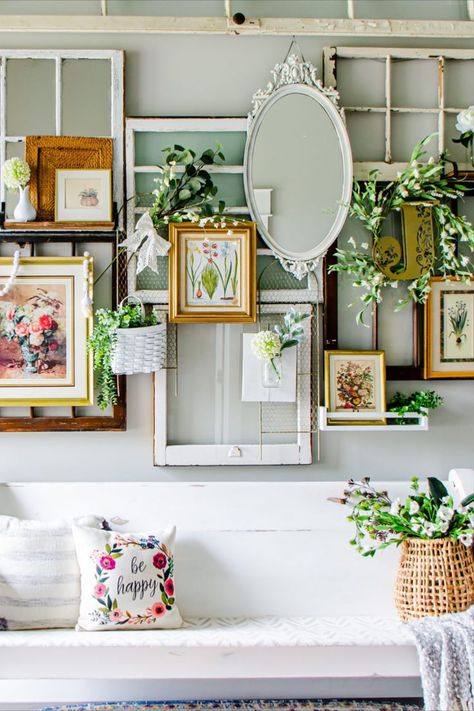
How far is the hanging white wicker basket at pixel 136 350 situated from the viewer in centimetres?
267

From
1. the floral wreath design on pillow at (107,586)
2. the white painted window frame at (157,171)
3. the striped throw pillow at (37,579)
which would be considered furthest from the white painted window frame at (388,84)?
the striped throw pillow at (37,579)

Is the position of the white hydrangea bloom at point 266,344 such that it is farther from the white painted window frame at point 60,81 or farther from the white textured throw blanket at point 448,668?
the white textured throw blanket at point 448,668

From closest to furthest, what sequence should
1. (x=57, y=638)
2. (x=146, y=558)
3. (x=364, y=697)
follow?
(x=57, y=638), (x=146, y=558), (x=364, y=697)

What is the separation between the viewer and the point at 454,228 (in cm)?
281

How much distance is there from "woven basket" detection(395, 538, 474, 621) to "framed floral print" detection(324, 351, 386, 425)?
547mm

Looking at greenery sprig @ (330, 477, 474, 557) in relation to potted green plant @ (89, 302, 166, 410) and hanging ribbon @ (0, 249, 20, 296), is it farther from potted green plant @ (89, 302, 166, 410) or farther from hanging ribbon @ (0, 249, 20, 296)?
hanging ribbon @ (0, 249, 20, 296)

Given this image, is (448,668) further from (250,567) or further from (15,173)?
(15,173)

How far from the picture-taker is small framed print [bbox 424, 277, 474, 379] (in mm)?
2883

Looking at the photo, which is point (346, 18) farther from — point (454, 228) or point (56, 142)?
point (56, 142)

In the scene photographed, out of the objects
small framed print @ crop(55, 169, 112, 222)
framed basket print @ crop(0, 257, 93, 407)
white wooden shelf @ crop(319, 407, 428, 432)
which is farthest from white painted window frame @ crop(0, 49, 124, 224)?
white wooden shelf @ crop(319, 407, 428, 432)

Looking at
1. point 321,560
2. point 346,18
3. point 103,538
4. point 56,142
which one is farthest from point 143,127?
point 321,560

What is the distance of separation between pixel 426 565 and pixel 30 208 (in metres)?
1.81

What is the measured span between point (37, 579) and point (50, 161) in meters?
1.46

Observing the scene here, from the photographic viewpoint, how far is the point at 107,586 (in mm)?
2457
